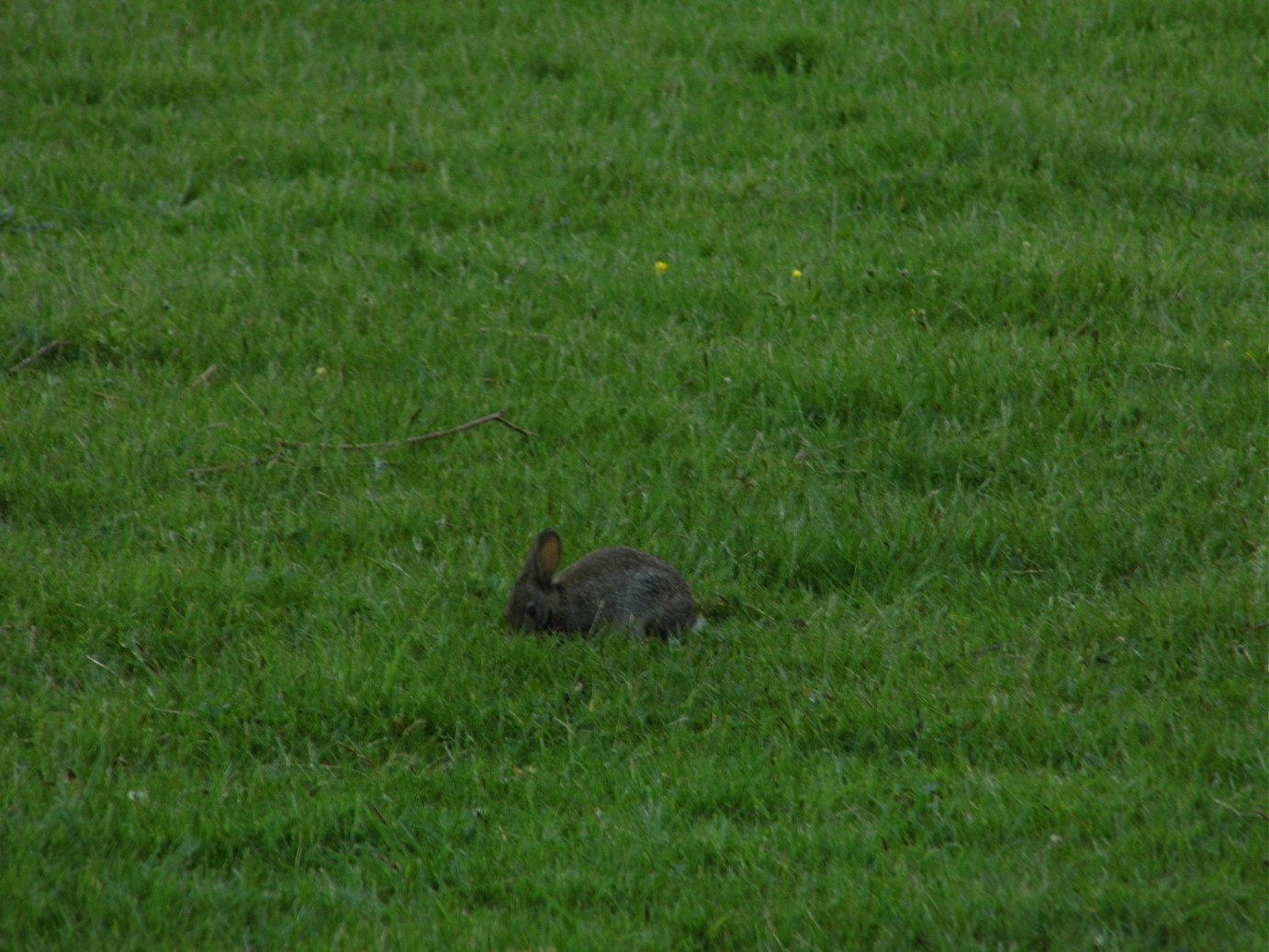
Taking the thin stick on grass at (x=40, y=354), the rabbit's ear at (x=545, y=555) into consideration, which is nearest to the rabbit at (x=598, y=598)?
the rabbit's ear at (x=545, y=555)

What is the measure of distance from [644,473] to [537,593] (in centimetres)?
111

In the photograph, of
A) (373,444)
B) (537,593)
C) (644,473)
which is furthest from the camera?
(373,444)

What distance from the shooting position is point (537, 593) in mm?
5578

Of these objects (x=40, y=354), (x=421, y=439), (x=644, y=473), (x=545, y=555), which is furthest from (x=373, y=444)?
(x=40, y=354)

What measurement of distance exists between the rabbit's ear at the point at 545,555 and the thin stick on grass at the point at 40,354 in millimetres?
3166

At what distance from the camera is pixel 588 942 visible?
409 cm

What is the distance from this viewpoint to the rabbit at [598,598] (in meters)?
5.57

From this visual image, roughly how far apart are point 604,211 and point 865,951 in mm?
5398

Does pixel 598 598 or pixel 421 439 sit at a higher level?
pixel 421 439

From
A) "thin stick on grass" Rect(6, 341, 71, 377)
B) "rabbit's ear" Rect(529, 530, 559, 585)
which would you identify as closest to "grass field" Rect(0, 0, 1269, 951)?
"thin stick on grass" Rect(6, 341, 71, 377)

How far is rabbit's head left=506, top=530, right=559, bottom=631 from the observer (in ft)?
18.2

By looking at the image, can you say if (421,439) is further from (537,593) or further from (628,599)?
(628,599)

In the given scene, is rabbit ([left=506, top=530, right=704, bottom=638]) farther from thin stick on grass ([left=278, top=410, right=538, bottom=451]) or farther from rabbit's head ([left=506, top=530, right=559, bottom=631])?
thin stick on grass ([left=278, top=410, right=538, bottom=451])

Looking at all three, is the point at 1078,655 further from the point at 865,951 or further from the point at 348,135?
the point at 348,135
